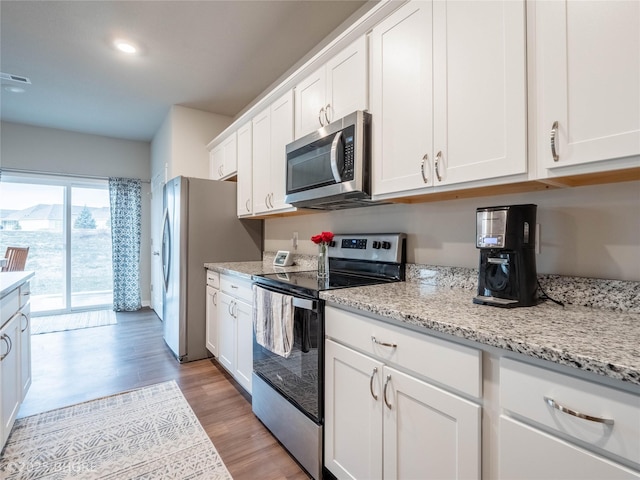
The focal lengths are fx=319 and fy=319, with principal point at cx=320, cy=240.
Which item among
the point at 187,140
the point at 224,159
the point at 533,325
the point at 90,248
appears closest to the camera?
the point at 533,325

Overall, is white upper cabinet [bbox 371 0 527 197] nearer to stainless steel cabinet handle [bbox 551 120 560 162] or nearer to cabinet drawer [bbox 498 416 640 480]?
stainless steel cabinet handle [bbox 551 120 560 162]

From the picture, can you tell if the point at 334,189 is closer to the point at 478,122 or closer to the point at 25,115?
the point at 478,122

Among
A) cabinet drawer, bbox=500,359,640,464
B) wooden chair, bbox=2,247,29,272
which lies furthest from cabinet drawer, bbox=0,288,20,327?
cabinet drawer, bbox=500,359,640,464

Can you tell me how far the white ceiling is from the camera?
2197mm

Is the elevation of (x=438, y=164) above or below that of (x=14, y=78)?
below

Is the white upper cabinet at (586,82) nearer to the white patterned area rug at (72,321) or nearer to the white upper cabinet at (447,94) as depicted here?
the white upper cabinet at (447,94)

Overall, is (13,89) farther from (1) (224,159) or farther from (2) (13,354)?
(2) (13,354)

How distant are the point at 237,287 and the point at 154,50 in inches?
83.1

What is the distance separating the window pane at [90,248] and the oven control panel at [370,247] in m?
4.41

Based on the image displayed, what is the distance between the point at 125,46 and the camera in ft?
8.60

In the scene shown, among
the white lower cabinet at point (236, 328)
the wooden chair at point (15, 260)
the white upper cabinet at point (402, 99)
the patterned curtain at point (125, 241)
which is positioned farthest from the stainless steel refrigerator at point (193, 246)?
the patterned curtain at point (125, 241)

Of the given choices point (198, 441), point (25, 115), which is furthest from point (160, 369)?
point (25, 115)

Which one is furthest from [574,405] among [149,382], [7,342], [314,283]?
[149,382]

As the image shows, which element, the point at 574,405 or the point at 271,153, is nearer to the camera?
the point at 574,405
